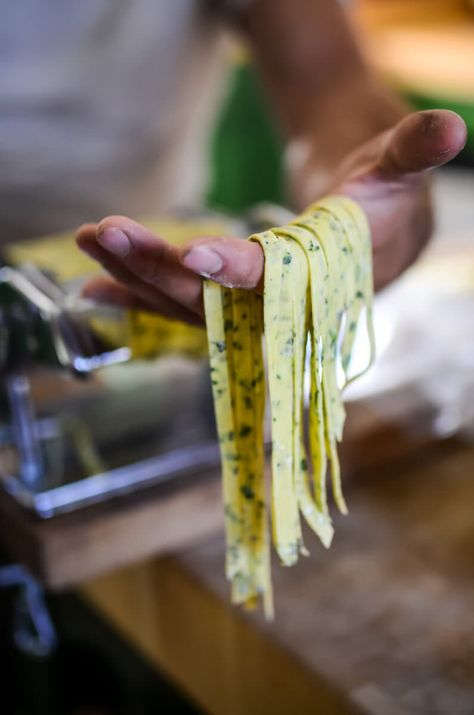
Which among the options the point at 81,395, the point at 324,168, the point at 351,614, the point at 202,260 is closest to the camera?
the point at 202,260

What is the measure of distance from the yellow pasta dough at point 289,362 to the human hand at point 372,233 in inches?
1.1

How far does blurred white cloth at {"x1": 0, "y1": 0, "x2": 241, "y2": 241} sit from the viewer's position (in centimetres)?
130

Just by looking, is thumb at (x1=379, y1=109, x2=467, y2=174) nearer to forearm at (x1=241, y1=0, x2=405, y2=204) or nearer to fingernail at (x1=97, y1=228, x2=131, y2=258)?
fingernail at (x1=97, y1=228, x2=131, y2=258)

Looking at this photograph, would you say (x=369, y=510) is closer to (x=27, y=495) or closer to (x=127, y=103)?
(x=27, y=495)

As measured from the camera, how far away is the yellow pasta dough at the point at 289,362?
536 mm

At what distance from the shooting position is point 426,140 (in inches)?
21.6

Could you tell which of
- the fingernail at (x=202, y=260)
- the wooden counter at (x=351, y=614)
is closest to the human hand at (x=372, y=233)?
the fingernail at (x=202, y=260)

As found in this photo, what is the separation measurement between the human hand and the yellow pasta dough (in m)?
0.03

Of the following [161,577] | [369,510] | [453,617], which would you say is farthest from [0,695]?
[453,617]

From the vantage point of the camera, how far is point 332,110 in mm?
1221

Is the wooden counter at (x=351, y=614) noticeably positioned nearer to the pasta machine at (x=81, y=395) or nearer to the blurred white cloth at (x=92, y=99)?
the pasta machine at (x=81, y=395)

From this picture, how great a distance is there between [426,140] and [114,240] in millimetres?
198

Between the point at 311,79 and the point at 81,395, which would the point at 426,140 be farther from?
the point at 311,79

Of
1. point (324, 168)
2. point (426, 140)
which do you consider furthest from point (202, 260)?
point (324, 168)
